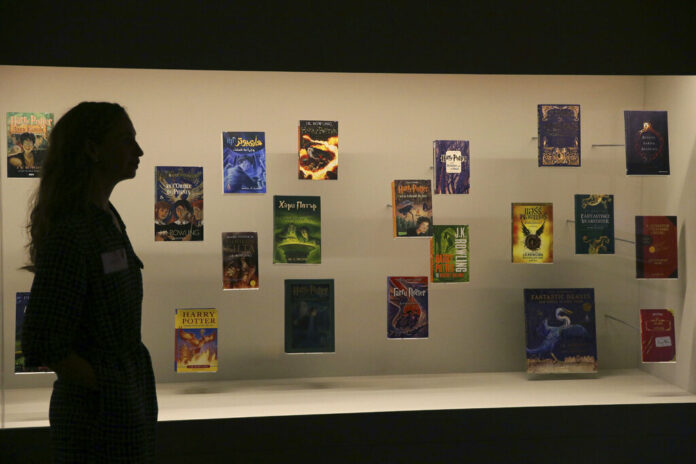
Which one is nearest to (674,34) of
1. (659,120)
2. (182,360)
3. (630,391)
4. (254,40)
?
(659,120)

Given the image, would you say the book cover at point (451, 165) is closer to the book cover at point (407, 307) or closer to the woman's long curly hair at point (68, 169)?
the book cover at point (407, 307)

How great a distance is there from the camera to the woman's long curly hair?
1.54 metres

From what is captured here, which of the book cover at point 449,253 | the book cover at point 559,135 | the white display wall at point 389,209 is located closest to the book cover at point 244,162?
the white display wall at point 389,209

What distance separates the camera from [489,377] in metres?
3.23

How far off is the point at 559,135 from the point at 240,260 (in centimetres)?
164

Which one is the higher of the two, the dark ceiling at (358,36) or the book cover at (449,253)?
the dark ceiling at (358,36)

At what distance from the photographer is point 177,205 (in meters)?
2.99

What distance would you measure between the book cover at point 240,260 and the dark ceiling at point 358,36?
766 millimetres

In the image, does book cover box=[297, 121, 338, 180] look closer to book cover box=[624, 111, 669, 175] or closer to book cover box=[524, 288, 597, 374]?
book cover box=[524, 288, 597, 374]

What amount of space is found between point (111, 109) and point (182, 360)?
164cm

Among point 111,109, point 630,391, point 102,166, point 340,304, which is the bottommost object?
point 630,391

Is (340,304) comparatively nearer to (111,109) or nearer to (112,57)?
(112,57)

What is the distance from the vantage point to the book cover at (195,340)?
300 centimetres

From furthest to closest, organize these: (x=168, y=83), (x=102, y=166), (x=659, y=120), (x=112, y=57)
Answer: (x=659, y=120) < (x=168, y=83) < (x=112, y=57) < (x=102, y=166)
